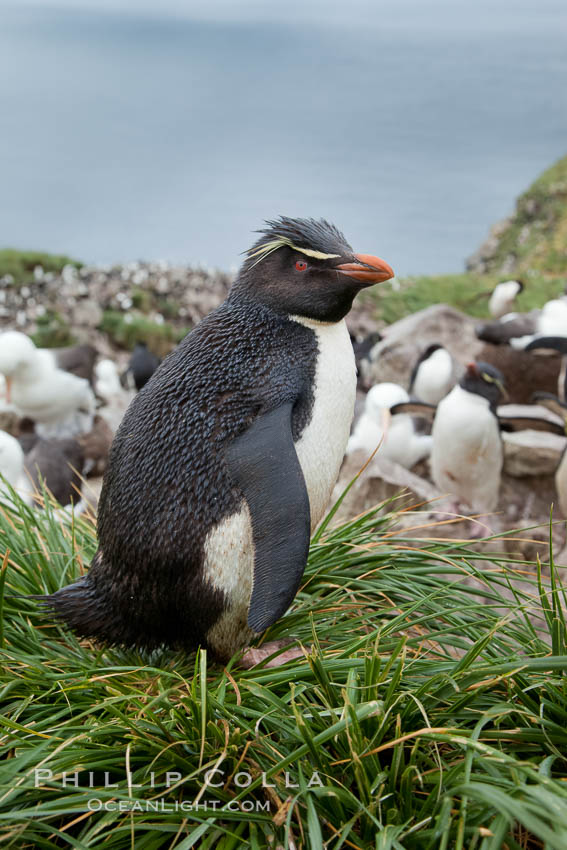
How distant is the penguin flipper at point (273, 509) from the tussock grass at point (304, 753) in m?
0.12

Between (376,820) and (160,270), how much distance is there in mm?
9022

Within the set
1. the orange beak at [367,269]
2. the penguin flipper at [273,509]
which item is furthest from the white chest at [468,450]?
the penguin flipper at [273,509]

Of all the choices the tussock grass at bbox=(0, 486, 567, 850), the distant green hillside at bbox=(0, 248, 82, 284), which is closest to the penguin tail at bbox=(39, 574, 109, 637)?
the tussock grass at bbox=(0, 486, 567, 850)

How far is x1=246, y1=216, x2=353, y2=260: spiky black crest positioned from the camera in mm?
1638

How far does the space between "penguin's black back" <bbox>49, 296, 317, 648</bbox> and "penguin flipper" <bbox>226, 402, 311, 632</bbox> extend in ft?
0.19

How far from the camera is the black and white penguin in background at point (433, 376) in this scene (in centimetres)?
524

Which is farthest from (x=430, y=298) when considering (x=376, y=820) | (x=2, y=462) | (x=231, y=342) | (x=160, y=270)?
(x=376, y=820)

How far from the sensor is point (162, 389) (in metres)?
1.64

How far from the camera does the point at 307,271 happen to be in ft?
5.42

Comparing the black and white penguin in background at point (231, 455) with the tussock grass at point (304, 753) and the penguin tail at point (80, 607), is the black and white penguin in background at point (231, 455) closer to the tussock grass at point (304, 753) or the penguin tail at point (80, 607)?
the penguin tail at point (80, 607)

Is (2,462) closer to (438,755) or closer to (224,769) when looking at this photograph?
(224,769)

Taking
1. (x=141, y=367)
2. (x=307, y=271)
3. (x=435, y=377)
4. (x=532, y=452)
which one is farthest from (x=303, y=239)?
(x=141, y=367)

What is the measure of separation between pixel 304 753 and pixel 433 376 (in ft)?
14.0

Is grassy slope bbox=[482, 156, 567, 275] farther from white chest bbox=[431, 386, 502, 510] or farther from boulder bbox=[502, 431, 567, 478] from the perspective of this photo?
white chest bbox=[431, 386, 502, 510]
